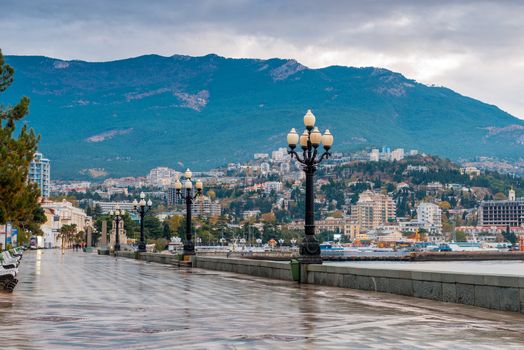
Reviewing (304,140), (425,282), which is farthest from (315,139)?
(425,282)

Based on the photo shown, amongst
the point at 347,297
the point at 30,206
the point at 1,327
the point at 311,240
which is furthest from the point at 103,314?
the point at 30,206

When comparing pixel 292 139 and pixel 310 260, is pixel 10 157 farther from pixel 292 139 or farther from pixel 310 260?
pixel 310 260

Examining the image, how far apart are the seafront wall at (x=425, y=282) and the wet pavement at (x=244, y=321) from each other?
45 centimetres

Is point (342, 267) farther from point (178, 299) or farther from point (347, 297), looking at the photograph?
point (178, 299)

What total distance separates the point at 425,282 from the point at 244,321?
7.54 metres

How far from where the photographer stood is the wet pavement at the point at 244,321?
1217cm

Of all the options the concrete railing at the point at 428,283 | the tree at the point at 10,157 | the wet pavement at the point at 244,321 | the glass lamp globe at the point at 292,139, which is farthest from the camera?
the tree at the point at 10,157

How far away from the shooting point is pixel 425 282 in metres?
21.5

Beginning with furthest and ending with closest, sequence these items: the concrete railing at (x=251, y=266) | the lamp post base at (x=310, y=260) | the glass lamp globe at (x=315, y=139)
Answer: the concrete railing at (x=251, y=266) → the glass lamp globe at (x=315, y=139) → the lamp post base at (x=310, y=260)

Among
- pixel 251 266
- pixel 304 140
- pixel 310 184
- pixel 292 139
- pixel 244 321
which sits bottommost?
pixel 244 321

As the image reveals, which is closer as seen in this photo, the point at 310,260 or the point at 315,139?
the point at 310,260

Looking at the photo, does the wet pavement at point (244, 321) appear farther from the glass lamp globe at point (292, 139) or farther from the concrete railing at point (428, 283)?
the glass lamp globe at point (292, 139)

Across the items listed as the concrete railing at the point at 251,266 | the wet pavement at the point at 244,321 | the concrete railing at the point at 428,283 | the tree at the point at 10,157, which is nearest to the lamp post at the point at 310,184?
the concrete railing at the point at 428,283

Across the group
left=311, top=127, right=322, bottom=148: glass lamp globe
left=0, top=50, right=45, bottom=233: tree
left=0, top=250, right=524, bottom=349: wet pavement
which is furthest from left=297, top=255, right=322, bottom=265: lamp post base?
left=0, top=50, right=45, bottom=233: tree
